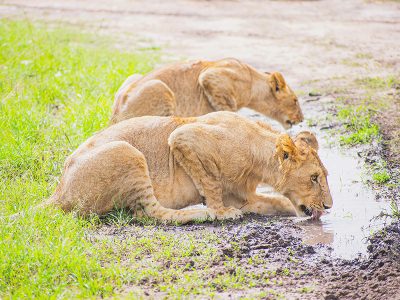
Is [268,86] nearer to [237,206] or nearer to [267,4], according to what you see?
[237,206]

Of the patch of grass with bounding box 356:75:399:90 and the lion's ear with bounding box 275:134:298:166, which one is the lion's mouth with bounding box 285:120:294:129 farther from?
the lion's ear with bounding box 275:134:298:166

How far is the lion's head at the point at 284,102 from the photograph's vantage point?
10734 millimetres

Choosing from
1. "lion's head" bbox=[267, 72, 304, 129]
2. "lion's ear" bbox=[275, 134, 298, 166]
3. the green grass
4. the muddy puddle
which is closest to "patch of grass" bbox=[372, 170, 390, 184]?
the muddy puddle

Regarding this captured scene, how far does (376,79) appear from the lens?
12016 millimetres

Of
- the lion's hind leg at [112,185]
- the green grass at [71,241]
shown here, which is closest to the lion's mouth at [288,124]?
the green grass at [71,241]

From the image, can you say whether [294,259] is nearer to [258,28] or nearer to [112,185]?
[112,185]

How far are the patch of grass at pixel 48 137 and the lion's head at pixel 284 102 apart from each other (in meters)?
2.15

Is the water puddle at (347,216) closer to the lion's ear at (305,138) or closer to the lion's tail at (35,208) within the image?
the lion's ear at (305,138)

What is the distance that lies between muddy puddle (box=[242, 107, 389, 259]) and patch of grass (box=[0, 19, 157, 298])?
1.82 meters

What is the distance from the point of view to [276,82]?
1077cm

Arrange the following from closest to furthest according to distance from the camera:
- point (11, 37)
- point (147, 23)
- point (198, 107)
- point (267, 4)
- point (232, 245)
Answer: point (232, 245), point (198, 107), point (11, 37), point (147, 23), point (267, 4)

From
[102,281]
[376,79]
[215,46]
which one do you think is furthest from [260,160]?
[215,46]

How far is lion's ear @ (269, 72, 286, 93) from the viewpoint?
35.2ft

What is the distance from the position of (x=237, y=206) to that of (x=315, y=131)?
8.68 feet
